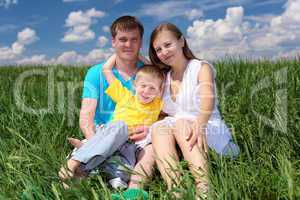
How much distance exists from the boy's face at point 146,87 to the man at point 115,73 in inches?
6.3

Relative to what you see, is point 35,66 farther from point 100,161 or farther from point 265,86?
point 100,161

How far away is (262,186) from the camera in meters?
2.20

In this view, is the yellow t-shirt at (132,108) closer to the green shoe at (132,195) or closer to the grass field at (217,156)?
the grass field at (217,156)

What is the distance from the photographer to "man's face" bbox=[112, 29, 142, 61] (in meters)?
3.15

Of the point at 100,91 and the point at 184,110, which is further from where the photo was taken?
the point at 100,91

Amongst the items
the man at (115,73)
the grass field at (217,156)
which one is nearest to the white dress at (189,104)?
the grass field at (217,156)

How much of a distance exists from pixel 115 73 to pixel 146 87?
0.34m

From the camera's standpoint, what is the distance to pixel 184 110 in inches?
122

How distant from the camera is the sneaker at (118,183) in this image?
2723 millimetres

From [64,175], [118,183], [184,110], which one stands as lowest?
[118,183]

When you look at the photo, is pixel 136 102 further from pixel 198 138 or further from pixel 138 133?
pixel 198 138

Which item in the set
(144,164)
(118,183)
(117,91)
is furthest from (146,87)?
(118,183)

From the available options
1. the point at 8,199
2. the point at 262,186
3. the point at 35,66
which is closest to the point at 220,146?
the point at 262,186

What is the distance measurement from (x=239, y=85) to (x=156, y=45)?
212 cm
